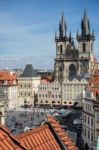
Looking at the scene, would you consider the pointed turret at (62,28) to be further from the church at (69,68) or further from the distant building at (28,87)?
the distant building at (28,87)

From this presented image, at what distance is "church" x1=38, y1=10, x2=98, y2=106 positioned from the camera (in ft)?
300

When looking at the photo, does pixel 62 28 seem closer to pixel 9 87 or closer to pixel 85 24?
pixel 85 24

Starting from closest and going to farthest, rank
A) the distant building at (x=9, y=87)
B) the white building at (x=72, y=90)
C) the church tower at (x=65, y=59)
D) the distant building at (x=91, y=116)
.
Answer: the distant building at (x=91, y=116), the distant building at (x=9, y=87), the white building at (x=72, y=90), the church tower at (x=65, y=59)

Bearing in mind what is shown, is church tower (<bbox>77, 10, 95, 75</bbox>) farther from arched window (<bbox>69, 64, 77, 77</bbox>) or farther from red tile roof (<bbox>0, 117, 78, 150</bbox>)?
red tile roof (<bbox>0, 117, 78, 150</bbox>)

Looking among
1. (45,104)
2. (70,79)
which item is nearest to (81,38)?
(70,79)

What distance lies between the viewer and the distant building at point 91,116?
116ft

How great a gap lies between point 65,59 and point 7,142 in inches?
3648

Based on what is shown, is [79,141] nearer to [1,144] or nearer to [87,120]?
[87,120]

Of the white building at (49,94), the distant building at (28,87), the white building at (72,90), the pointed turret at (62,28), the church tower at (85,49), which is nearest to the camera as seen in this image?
the white building at (72,90)

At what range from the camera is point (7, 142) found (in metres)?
6.30

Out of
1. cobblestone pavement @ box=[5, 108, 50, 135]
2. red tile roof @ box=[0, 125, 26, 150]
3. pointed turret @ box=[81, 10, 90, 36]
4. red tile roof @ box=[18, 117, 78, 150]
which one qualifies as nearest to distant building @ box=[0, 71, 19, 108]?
cobblestone pavement @ box=[5, 108, 50, 135]

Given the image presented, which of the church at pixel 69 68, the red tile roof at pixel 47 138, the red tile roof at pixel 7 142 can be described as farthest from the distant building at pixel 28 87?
the red tile roof at pixel 7 142

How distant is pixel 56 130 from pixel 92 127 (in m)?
28.2

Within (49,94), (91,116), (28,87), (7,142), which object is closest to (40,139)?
(7,142)
